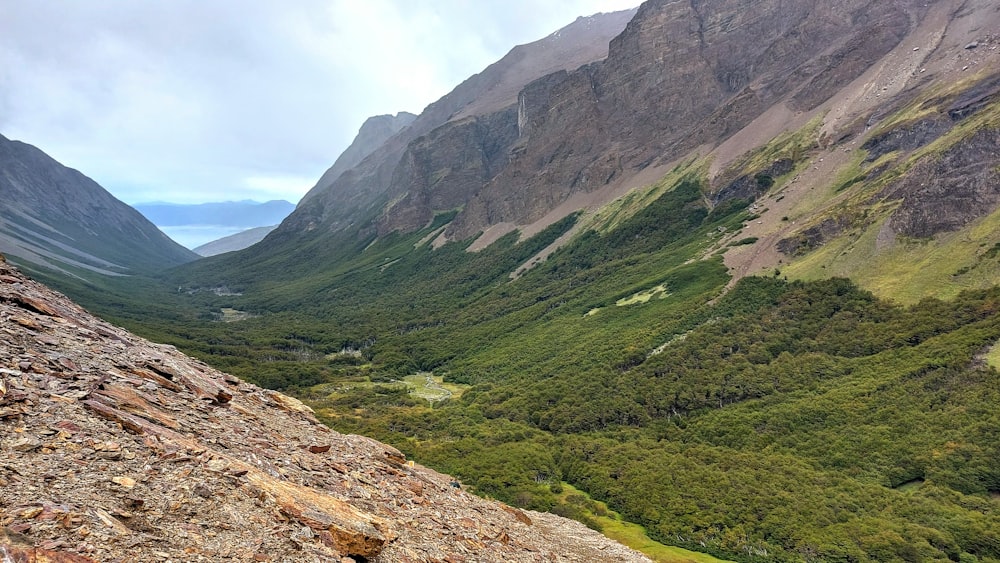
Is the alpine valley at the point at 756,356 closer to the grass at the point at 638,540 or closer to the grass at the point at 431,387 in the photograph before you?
the grass at the point at 638,540

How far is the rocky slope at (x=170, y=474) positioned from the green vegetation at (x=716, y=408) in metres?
36.8

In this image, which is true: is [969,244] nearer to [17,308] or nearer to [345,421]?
[345,421]

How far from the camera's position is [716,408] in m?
86.7

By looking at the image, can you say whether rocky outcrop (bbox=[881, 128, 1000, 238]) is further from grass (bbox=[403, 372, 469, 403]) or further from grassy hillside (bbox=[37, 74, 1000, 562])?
grass (bbox=[403, 372, 469, 403])

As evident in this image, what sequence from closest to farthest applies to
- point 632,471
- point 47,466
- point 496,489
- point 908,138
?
1. point 47,466
2. point 496,489
3. point 632,471
4. point 908,138

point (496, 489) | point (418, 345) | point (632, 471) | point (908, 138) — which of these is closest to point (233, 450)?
point (496, 489)

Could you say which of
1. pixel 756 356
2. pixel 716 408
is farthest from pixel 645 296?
pixel 716 408

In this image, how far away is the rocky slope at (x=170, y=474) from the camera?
36.1 feet

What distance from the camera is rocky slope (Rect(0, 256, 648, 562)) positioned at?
11.0m

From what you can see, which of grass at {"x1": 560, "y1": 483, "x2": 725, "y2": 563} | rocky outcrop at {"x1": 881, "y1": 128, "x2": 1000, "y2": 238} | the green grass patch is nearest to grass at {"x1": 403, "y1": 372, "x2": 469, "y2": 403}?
the green grass patch

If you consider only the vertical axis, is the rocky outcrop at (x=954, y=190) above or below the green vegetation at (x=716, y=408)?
above

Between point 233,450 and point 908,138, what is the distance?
164127mm

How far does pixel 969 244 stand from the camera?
285ft

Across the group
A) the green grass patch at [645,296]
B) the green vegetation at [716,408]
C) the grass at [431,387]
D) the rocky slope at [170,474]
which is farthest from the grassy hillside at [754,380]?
the rocky slope at [170,474]
